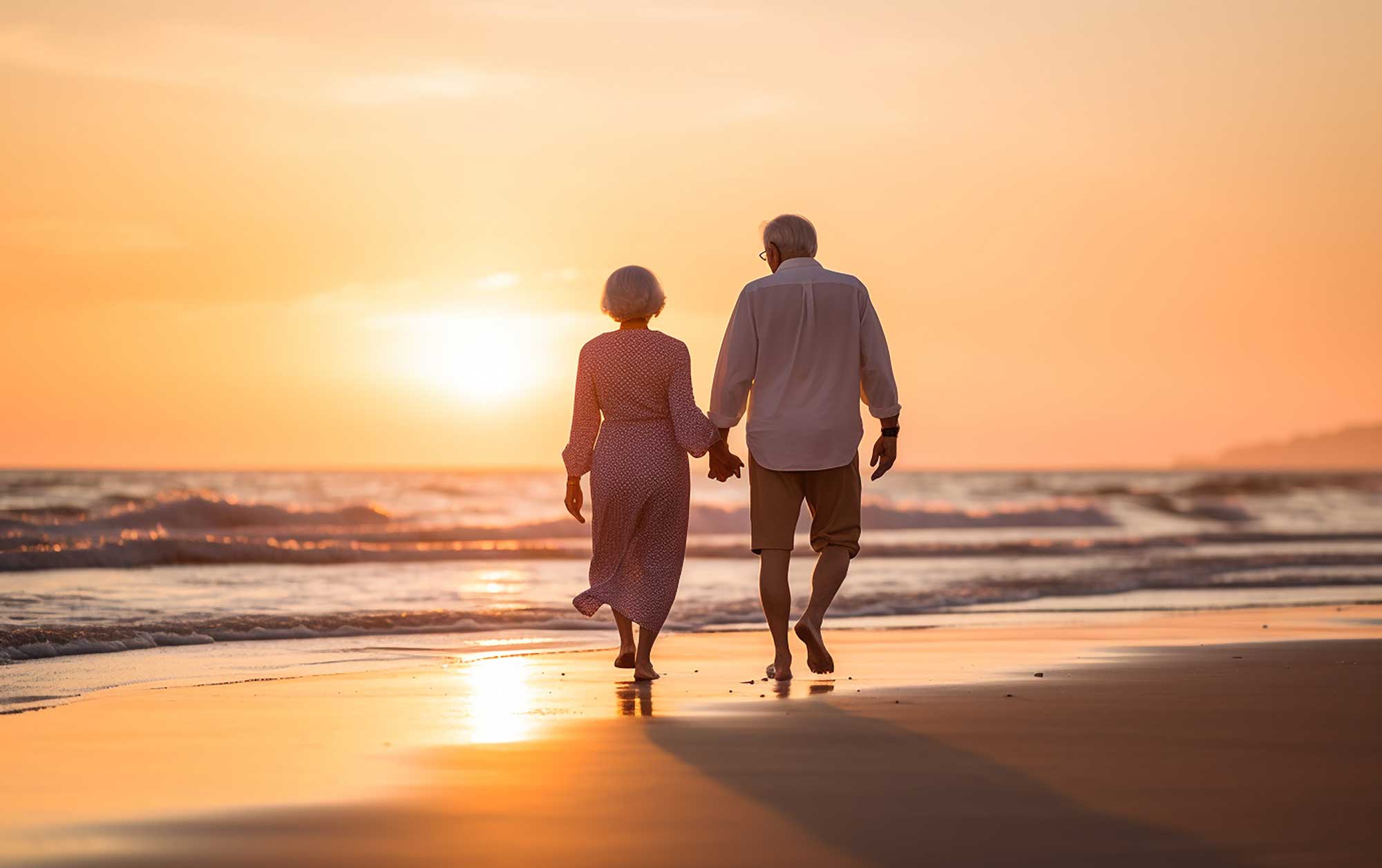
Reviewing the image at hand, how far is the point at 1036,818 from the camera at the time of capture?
320 centimetres

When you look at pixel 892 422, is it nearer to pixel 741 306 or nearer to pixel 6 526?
pixel 741 306

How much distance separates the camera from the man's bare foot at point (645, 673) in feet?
20.0

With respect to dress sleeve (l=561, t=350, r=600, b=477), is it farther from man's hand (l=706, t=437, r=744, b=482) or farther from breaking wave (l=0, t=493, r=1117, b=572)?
breaking wave (l=0, t=493, r=1117, b=572)

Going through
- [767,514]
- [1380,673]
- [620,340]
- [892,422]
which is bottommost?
[1380,673]

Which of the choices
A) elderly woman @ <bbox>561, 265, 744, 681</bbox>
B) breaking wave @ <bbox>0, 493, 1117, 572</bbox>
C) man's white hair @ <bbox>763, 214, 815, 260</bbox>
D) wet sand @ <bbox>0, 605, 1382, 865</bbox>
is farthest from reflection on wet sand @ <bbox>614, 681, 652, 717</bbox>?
breaking wave @ <bbox>0, 493, 1117, 572</bbox>

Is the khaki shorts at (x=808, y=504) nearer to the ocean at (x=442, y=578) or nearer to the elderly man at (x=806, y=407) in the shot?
the elderly man at (x=806, y=407)

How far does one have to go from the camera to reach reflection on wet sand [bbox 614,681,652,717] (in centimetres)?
502

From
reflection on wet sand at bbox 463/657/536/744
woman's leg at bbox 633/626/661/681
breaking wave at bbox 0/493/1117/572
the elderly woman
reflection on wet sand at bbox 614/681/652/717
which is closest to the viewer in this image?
reflection on wet sand at bbox 463/657/536/744

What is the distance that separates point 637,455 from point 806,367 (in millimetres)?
842

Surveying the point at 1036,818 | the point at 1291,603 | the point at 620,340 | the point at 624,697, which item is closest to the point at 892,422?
the point at 620,340

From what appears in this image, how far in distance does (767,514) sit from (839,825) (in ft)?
9.84

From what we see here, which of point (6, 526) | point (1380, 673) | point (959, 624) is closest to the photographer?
point (1380, 673)

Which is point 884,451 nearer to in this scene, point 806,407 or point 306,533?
point 806,407

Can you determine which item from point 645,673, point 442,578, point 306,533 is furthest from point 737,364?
point 306,533
